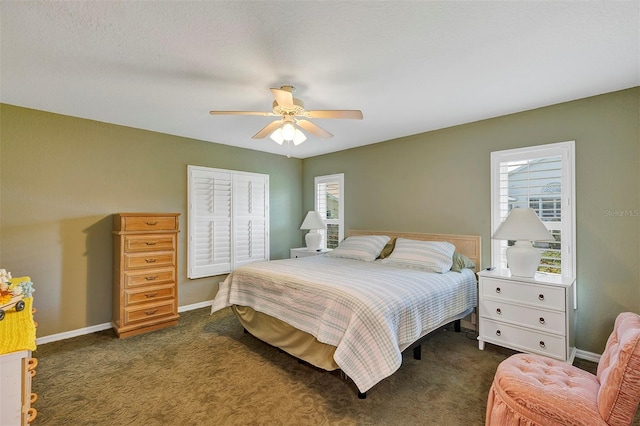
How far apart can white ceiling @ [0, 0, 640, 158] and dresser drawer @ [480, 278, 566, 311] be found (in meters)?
1.72

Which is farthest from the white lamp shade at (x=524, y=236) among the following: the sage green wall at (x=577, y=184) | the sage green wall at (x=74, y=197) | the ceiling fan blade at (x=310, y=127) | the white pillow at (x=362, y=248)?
the sage green wall at (x=74, y=197)

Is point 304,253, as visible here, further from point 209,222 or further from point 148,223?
point 148,223

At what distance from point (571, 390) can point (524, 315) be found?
3.83 feet

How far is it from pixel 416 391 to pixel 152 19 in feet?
9.89

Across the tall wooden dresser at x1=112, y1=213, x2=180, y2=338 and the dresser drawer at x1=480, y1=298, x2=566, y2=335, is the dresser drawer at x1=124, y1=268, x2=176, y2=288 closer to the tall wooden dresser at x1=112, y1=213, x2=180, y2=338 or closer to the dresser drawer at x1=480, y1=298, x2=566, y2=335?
the tall wooden dresser at x1=112, y1=213, x2=180, y2=338

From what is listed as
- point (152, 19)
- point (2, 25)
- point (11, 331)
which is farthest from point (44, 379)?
point (152, 19)

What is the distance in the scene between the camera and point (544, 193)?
9.68 feet

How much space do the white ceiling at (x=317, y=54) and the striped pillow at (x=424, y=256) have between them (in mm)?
1472

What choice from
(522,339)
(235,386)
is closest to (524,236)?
(522,339)

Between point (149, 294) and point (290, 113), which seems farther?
point (149, 294)

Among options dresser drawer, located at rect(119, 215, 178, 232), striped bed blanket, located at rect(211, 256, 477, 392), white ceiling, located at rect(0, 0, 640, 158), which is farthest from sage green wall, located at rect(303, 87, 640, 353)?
dresser drawer, located at rect(119, 215, 178, 232)

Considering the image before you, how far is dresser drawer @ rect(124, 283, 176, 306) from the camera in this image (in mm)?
3263

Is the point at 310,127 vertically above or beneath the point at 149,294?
above

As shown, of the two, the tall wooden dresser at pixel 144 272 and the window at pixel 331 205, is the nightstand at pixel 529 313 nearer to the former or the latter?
the window at pixel 331 205
